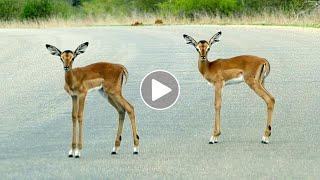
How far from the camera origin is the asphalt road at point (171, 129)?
403 inches

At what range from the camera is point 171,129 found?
44.7 ft

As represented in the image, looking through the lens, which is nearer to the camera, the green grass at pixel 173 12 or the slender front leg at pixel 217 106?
the slender front leg at pixel 217 106

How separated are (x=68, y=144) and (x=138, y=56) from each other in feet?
54.7

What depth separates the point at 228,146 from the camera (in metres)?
11.8

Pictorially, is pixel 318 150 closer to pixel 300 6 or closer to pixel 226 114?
pixel 226 114

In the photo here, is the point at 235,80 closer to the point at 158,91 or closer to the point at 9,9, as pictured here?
the point at 158,91

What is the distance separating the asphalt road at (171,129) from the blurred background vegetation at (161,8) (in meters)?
33.0

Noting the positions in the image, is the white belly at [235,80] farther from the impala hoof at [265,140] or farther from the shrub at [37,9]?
the shrub at [37,9]

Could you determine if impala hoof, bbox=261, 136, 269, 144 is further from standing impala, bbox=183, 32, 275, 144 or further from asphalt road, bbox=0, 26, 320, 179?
standing impala, bbox=183, 32, 275, 144

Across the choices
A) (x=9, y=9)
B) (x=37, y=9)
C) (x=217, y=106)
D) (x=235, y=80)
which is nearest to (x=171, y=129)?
(x=235, y=80)

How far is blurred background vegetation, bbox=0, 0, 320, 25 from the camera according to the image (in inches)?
2539

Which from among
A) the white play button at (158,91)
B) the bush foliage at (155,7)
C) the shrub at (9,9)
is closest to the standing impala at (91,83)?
the white play button at (158,91)

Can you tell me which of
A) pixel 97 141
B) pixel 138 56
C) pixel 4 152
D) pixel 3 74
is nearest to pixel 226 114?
pixel 97 141

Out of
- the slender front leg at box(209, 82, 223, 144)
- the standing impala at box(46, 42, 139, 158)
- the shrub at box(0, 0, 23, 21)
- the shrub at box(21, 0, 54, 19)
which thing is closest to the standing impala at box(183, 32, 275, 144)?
the slender front leg at box(209, 82, 223, 144)
